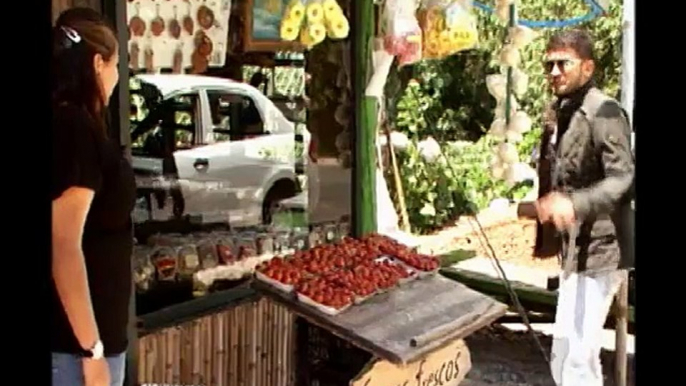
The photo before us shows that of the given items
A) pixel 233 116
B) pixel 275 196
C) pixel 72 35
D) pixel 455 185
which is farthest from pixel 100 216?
pixel 275 196

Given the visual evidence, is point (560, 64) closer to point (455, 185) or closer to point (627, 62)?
point (627, 62)

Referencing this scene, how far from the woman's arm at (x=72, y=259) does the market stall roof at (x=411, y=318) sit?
95cm

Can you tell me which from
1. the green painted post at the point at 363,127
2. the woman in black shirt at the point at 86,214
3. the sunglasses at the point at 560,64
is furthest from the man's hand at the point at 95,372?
the green painted post at the point at 363,127

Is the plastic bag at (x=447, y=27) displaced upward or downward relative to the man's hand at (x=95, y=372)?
upward

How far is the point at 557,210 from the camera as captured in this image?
9.77ft

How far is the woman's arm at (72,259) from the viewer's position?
2.67 meters

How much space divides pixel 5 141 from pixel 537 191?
1393mm

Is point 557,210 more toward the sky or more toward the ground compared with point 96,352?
more toward the sky

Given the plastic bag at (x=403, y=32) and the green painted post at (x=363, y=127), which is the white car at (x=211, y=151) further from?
the plastic bag at (x=403, y=32)

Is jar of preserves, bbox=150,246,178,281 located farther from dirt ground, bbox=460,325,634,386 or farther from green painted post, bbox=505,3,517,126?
green painted post, bbox=505,3,517,126

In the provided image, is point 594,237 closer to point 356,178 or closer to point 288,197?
point 356,178

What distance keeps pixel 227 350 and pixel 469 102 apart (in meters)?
1.56

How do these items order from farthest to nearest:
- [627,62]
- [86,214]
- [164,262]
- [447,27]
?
[164,262]
[447,27]
[86,214]
[627,62]
